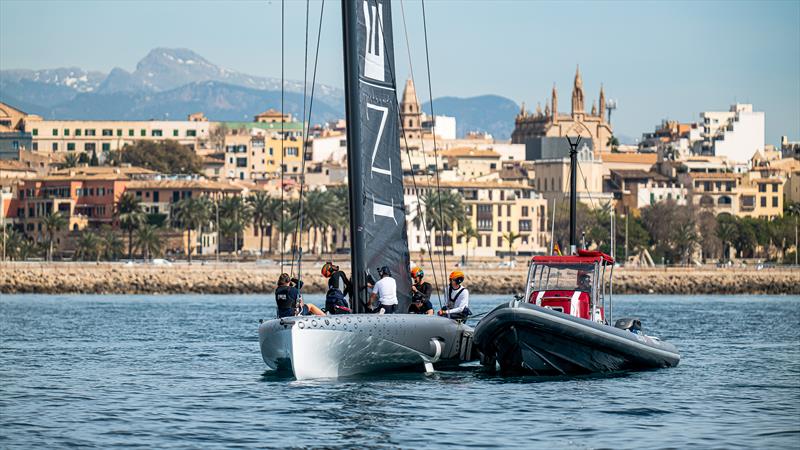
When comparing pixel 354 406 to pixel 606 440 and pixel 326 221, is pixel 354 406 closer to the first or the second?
pixel 606 440

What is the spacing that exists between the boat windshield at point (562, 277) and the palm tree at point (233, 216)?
105409 mm

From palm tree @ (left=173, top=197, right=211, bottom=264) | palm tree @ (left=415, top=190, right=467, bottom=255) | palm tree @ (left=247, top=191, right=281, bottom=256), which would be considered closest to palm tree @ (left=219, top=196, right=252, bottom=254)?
palm tree @ (left=247, top=191, right=281, bottom=256)

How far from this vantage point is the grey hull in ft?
90.2

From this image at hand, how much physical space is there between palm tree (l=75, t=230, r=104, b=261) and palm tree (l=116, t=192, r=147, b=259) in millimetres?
2665

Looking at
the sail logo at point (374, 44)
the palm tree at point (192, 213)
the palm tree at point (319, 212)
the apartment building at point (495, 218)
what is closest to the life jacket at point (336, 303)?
the sail logo at point (374, 44)

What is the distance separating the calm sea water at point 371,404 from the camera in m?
21.3

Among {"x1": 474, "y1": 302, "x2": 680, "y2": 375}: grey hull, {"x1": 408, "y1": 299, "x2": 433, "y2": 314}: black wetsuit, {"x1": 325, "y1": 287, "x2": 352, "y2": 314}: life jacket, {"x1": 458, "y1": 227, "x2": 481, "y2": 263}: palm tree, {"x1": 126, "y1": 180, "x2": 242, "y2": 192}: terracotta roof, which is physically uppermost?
{"x1": 126, "y1": 180, "x2": 242, "y2": 192}: terracotta roof

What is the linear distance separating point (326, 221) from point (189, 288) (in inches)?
1297

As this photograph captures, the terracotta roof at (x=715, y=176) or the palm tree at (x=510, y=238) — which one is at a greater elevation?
the terracotta roof at (x=715, y=176)

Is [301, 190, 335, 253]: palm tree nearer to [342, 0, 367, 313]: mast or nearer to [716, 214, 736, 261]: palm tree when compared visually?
[716, 214, 736, 261]: palm tree

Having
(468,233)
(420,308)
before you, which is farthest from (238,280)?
(420,308)

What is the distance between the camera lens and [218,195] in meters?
146

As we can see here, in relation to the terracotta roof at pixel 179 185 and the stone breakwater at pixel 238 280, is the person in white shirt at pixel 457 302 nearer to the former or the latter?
the stone breakwater at pixel 238 280

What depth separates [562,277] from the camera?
30.5 m
